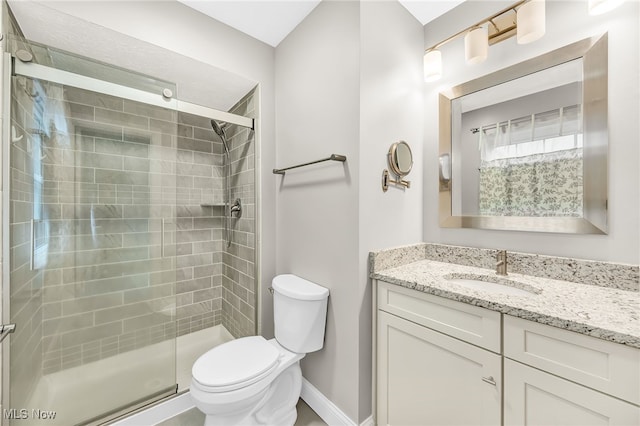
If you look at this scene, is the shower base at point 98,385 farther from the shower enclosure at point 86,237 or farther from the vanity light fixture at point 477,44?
the vanity light fixture at point 477,44

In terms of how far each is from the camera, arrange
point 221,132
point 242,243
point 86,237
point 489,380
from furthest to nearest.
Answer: point 221,132, point 242,243, point 86,237, point 489,380

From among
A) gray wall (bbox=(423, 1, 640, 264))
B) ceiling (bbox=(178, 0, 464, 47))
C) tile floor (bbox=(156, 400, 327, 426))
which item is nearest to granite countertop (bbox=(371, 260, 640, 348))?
gray wall (bbox=(423, 1, 640, 264))

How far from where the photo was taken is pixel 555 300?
3.04 feet

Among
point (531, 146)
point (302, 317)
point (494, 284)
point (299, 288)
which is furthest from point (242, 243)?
point (531, 146)

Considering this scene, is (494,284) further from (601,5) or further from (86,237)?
(86,237)

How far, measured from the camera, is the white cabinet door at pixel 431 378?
3.08ft

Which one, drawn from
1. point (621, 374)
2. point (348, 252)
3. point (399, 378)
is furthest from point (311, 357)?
point (621, 374)

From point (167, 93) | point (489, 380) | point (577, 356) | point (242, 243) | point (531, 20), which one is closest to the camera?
point (577, 356)

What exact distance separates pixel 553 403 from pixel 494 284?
1.87 ft

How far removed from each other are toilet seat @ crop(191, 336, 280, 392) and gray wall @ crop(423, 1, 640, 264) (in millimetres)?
1308

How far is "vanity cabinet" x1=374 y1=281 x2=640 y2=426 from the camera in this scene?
2.37 feet

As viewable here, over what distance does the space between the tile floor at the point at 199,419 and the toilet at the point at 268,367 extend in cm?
8

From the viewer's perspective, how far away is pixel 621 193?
3.51ft

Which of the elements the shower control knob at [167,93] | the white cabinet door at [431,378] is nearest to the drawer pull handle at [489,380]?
the white cabinet door at [431,378]
